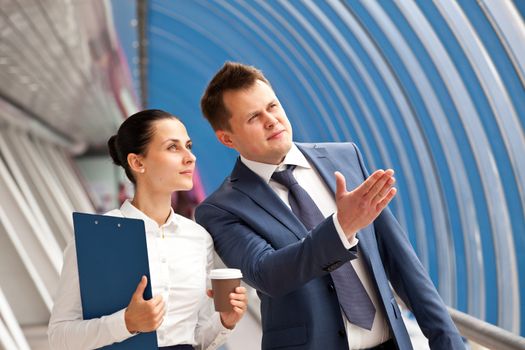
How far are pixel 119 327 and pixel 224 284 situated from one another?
0.41m

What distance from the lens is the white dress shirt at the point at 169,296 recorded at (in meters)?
2.94

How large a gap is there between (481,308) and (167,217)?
528 centimetres

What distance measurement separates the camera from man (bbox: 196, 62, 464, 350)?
10.5 feet

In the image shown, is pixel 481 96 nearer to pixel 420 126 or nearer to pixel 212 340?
pixel 420 126

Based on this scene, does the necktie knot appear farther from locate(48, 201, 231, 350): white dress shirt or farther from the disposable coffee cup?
the disposable coffee cup

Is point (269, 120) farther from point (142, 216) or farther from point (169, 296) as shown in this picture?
point (169, 296)

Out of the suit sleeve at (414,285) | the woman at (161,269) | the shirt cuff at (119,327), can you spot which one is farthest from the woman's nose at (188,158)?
the suit sleeve at (414,285)

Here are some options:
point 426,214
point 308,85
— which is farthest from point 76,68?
point 426,214

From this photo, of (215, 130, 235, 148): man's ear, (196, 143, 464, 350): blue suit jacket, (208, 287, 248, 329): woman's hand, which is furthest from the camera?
(215, 130, 235, 148): man's ear

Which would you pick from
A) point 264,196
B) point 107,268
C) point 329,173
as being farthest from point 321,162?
point 107,268

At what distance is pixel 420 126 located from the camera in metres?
8.50

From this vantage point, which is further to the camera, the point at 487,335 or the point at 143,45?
the point at 143,45

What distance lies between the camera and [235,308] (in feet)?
10.0

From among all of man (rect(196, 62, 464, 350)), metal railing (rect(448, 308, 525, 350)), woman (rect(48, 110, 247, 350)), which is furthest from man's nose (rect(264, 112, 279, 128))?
metal railing (rect(448, 308, 525, 350))
